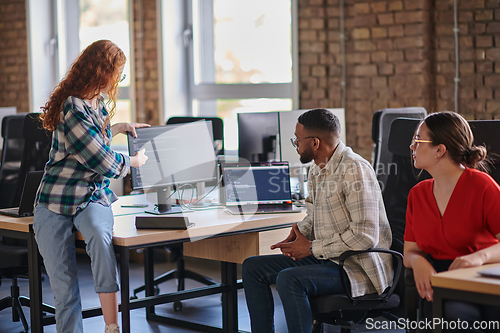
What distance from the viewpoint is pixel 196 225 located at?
2561 mm

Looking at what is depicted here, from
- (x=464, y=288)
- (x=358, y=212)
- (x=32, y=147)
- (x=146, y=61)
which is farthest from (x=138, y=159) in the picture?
(x=146, y=61)

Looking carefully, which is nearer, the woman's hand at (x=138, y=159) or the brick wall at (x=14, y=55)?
the woman's hand at (x=138, y=159)

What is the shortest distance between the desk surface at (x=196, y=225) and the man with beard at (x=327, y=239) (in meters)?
0.20

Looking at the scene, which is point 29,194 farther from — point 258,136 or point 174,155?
point 258,136

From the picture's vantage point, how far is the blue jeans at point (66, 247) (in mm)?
2361

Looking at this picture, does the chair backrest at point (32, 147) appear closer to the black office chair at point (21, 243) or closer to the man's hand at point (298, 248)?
the black office chair at point (21, 243)

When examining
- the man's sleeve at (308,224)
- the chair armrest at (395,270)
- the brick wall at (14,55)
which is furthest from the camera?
the brick wall at (14,55)

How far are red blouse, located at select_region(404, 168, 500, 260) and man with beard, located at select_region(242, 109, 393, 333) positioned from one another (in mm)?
236

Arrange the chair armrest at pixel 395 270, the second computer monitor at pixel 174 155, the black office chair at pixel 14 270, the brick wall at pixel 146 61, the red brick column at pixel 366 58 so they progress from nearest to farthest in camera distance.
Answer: the chair armrest at pixel 395 270 < the second computer monitor at pixel 174 155 < the black office chair at pixel 14 270 < the red brick column at pixel 366 58 < the brick wall at pixel 146 61

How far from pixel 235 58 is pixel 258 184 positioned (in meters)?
2.44

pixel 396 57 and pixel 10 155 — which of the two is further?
pixel 396 57

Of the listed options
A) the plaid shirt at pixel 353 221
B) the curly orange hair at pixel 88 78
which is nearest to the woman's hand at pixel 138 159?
the curly orange hair at pixel 88 78

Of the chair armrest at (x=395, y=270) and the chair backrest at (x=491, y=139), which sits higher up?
the chair backrest at (x=491, y=139)

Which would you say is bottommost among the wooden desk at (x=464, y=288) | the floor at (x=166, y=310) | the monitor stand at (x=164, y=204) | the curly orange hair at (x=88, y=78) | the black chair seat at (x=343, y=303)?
the floor at (x=166, y=310)
